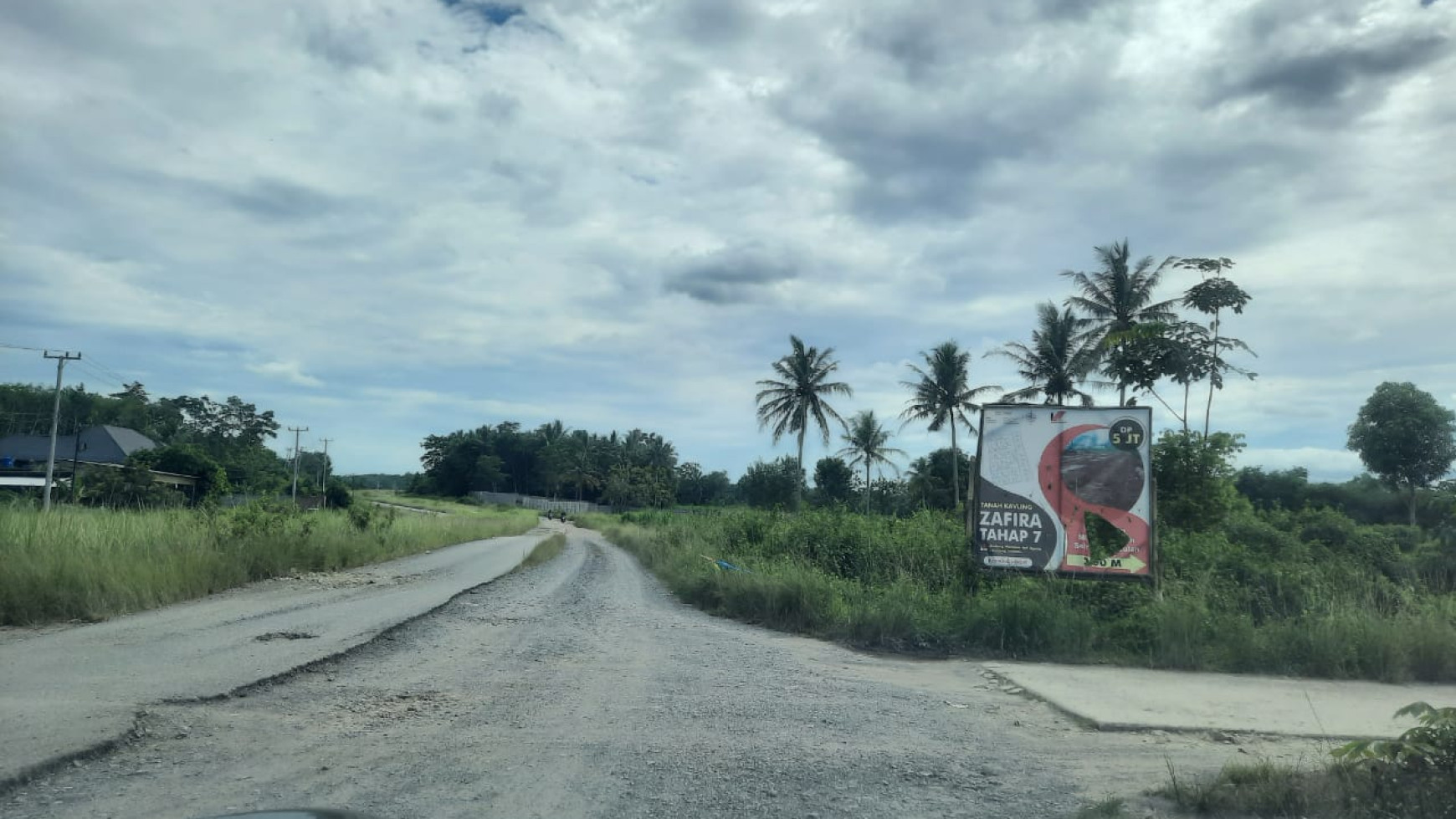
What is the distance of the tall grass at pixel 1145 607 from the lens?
358 inches

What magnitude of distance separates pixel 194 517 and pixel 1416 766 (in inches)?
804

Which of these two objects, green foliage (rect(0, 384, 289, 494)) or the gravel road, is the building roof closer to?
green foliage (rect(0, 384, 289, 494))

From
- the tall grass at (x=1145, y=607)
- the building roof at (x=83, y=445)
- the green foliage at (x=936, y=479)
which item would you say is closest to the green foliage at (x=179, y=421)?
the building roof at (x=83, y=445)

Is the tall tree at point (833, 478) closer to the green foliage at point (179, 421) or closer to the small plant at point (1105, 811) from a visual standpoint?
the green foliage at point (179, 421)

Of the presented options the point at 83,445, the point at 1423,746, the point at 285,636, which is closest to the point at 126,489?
the point at 285,636

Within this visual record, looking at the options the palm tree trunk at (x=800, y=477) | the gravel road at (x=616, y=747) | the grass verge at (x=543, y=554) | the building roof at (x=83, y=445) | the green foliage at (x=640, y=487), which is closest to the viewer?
the gravel road at (x=616, y=747)

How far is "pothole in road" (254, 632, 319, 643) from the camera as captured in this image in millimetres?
9812

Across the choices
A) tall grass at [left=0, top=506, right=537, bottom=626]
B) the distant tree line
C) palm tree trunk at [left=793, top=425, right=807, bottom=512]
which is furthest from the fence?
tall grass at [left=0, top=506, right=537, bottom=626]

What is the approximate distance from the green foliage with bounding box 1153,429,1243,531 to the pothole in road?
14448 millimetres

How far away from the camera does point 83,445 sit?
6038 centimetres

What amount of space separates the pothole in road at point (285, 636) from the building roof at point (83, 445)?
61350mm

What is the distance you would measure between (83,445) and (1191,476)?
225ft

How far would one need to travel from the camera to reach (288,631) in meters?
10.4

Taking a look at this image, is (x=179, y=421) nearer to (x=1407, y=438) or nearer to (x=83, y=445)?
(x=83, y=445)
